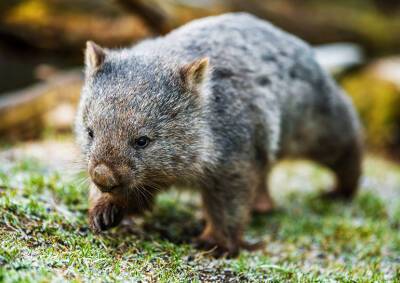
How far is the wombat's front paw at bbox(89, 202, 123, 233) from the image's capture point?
16.1 feet

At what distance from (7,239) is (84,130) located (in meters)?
1.20

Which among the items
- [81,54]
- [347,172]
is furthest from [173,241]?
[81,54]

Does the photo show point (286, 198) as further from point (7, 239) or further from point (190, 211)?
point (7, 239)

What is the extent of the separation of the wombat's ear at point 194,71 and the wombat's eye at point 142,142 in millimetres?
729

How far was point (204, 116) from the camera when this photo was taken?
5.12m

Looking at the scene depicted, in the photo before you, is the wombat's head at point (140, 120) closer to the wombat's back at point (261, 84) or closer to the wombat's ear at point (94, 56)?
the wombat's ear at point (94, 56)

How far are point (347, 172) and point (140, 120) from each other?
4206mm

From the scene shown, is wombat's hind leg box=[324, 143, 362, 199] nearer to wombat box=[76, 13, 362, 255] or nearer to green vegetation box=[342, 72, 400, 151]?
wombat box=[76, 13, 362, 255]

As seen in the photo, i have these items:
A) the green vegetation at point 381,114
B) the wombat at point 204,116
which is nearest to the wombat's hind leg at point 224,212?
the wombat at point 204,116

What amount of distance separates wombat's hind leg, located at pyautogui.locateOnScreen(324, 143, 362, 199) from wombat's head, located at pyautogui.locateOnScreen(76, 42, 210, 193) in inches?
128

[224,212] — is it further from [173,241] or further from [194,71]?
[194,71]

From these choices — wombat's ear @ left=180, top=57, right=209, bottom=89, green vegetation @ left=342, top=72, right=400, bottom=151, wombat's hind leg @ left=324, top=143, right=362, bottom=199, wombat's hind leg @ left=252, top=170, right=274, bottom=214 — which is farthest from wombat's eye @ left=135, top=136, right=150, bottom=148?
green vegetation @ left=342, top=72, right=400, bottom=151

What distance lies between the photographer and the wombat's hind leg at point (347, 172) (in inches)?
300

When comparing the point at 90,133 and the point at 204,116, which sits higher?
the point at 204,116
